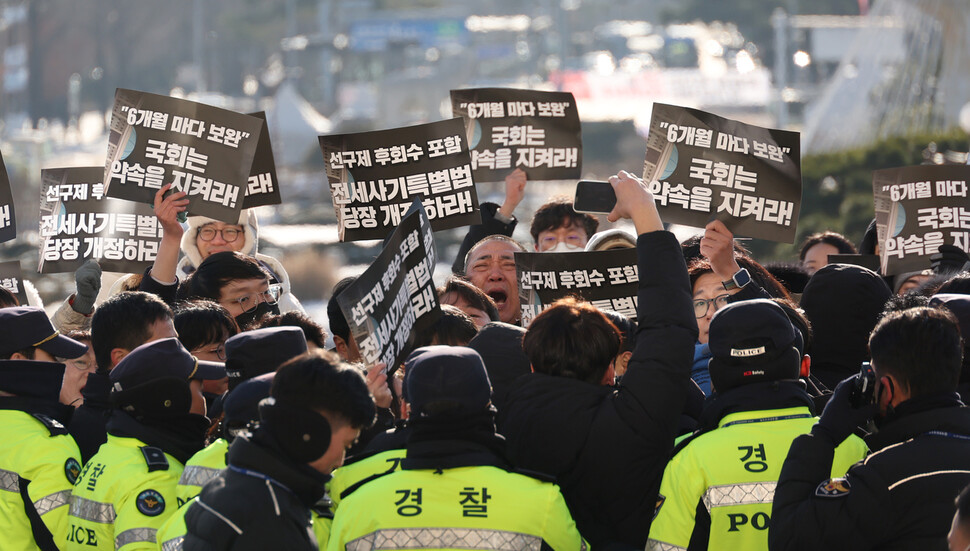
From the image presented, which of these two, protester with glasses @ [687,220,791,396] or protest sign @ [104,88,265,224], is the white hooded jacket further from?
protester with glasses @ [687,220,791,396]

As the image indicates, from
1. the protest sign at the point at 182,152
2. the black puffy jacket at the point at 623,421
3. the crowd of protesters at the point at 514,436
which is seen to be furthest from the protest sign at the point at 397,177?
the black puffy jacket at the point at 623,421

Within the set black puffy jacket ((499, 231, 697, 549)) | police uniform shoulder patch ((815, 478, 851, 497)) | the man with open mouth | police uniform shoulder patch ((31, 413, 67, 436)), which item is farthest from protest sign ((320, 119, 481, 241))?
police uniform shoulder patch ((815, 478, 851, 497))

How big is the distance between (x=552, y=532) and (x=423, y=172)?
257 cm

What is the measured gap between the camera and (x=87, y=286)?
5.67 metres

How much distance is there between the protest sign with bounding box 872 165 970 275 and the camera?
18.0 ft

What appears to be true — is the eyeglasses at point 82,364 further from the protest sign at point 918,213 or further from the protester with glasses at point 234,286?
the protest sign at point 918,213

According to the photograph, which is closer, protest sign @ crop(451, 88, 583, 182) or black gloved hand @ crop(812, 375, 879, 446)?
black gloved hand @ crop(812, 375, 879, 446)

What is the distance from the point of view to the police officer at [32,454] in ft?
12.6

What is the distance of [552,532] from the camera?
3191 mm

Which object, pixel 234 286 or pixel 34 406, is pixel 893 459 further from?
pixel 234 286

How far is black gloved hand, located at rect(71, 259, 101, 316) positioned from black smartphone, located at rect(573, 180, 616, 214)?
2126 millimetres

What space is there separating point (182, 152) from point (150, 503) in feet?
7.03

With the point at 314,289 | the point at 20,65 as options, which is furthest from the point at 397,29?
the point at 314,289

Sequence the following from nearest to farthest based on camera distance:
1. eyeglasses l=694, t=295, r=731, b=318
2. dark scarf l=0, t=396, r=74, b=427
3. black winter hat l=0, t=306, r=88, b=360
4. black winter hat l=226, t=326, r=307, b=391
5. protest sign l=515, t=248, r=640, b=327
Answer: black winter hat l=226, t=326, r=307, b=391, dark scarf l=0, t=396, r=74, b=427, black winter hat l=0, t=306, r=88, b=360, eyeglasses l=694, t=295, r=731, b=318, protest sign l=515, t=248, r=640, b=327
